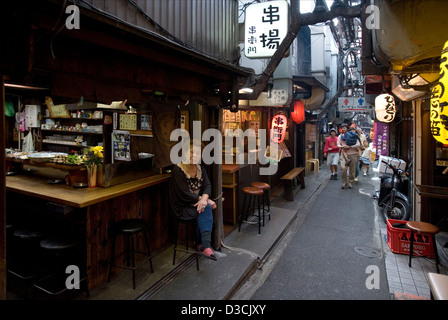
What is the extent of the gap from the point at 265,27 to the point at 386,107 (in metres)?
5.66

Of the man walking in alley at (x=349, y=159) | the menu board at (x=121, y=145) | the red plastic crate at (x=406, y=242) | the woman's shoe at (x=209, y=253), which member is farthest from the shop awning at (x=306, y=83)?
the woman's shoe at (x=209, y=253)

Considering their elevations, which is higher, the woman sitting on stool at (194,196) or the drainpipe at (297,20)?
the drainpipe at (297,20)

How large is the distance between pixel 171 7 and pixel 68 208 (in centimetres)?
449

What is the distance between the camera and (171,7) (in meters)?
5.87

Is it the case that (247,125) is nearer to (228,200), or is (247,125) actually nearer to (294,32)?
(228,200)

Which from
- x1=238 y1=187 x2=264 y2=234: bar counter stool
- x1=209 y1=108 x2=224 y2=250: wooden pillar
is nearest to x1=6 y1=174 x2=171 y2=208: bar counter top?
x1=209 y1=108 x2=224 y2=250: wooden pillar

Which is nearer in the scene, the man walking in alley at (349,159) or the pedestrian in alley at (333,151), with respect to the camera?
the man walking in alley at (349,159)

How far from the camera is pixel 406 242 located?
7.26 m

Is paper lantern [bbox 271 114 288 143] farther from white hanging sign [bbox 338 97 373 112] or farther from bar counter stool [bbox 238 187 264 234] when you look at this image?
white hanging sign [bbox 338 97 373 112]

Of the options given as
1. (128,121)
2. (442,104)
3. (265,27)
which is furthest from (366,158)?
(442,104)

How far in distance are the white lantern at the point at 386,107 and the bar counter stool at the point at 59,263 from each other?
10.9 meters

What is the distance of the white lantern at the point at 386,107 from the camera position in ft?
34.9

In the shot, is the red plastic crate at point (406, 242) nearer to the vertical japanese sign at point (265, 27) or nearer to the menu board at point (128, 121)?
the vertical japanese sign at point (265, 27)

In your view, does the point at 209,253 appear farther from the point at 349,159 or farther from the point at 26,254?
the point at 349,159
